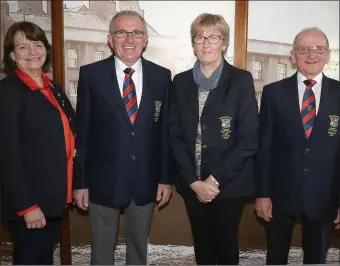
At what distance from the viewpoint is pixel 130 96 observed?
83.7 inches

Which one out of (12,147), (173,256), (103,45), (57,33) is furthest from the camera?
(173,256)

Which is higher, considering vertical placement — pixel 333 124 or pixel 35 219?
pixel 333 124

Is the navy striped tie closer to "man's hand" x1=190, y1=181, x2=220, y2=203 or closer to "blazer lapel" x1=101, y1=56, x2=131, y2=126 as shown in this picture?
"blazer lapel" x1=101, y1=56, x2=131, y2=126

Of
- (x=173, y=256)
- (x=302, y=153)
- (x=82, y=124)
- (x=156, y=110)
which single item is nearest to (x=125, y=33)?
(x=156, y=110)

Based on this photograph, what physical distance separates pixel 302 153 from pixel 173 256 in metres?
1.45

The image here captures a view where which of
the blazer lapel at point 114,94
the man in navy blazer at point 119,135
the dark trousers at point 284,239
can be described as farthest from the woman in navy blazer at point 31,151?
the dark trousers at point 284,239

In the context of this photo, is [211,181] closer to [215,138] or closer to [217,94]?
[215,138]

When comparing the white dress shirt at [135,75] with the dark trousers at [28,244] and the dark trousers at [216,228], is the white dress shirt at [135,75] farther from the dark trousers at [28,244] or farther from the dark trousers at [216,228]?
the dark trousers at [28,244]

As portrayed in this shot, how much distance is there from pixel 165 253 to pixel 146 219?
844 millimetres

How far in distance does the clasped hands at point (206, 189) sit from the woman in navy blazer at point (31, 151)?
762mm

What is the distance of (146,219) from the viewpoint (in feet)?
7.31

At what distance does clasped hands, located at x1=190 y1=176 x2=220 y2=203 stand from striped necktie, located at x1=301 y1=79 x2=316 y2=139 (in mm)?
618

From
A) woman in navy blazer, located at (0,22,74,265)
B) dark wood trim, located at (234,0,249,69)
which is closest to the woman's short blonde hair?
dark wood trim, located at (234,0,249,69)

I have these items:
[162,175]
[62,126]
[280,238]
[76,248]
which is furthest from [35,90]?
[280,238]
